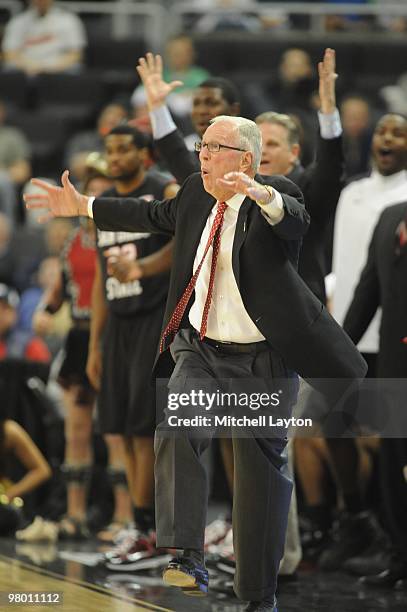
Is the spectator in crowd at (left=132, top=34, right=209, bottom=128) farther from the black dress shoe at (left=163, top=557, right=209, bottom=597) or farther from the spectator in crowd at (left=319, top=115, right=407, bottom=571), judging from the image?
the black dress shoe at (left=163, top=557, right=209, bottom=597)

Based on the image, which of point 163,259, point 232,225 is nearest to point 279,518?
point 232,225

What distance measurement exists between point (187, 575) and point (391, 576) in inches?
60.9

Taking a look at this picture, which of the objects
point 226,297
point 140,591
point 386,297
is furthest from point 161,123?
point 140,591

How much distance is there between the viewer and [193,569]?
169 inches

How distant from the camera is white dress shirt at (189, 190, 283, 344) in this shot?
4438 millimetres

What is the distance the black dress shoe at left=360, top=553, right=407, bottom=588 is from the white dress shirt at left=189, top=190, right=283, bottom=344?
5.01 feet

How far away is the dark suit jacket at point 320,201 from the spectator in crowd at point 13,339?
2701mm

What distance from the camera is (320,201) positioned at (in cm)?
527

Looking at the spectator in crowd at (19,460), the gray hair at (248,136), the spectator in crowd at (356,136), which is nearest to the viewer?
the gray hair at (248,136)

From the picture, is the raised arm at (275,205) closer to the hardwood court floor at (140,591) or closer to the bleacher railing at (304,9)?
the hardwood court floor at (140,591)

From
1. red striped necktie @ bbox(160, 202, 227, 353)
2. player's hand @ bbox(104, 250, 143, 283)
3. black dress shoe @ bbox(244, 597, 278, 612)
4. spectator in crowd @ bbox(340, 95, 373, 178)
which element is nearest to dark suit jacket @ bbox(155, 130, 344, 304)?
player's hand @ bbox(104, 250, 143, 283)

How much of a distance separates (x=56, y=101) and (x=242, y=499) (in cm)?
806

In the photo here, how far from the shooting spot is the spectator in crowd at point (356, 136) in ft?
32.5

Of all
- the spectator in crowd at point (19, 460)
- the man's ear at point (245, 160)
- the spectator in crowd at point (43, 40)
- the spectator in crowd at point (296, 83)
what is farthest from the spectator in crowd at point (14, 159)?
the man's ear at point (245, 160)
